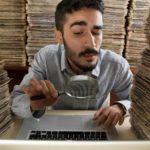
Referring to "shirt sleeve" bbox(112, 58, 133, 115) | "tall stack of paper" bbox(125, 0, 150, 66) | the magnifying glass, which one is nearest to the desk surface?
the magnifying glass

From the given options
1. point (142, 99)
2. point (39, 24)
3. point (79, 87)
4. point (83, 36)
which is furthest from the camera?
point (39, 24)

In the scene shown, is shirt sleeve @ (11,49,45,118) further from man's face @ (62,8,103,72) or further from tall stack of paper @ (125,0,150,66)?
tall stack of paper @ (125,0,150,66)

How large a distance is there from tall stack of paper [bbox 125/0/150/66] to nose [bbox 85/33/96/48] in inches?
10.9

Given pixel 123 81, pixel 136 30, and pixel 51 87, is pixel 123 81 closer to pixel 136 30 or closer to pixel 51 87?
pixel 136 30

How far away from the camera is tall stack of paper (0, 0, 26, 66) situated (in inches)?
42.2

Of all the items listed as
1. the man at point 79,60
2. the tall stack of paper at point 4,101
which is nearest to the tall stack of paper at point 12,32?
the man at point 79,60

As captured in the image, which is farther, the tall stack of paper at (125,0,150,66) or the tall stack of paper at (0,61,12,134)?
the tall stack of paper at (125,0,150,66)

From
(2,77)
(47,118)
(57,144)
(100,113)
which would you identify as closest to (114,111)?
(100,113)

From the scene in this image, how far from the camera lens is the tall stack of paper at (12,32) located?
1.07 metres

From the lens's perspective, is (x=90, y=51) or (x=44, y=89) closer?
(x=44, y=89)

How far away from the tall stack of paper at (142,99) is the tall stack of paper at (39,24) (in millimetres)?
620

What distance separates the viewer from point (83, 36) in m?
0.84

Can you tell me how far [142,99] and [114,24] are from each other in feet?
2.08

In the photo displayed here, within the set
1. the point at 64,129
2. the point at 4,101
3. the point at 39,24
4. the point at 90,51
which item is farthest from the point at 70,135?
the point at 39,24
